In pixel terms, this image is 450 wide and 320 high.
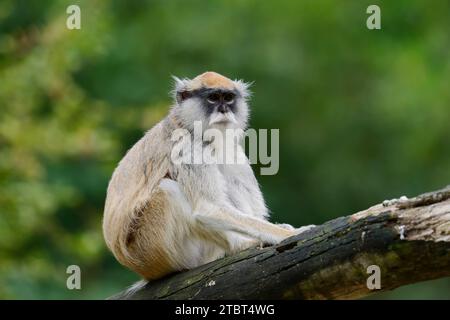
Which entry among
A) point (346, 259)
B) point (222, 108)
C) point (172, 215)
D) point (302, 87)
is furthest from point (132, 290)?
point (302, 87)

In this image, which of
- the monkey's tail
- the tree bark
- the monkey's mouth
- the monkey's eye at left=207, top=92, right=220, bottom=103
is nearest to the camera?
the tree bark

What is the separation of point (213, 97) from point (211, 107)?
108mm

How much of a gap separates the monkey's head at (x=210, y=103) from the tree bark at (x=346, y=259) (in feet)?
5.78

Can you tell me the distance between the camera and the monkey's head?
8.73 meters

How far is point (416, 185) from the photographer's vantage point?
21578mm

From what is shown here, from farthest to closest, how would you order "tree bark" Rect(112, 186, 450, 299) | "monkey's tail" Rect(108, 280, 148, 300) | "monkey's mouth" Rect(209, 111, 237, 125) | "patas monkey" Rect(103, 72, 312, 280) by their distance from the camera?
1. "monkey's mouth" Rect(209, 111, 237, 125)
2. "monkey's tail" Rect(108, 280, 148, 300)
3. "patas monkey" Rect(103, 72, 312, 280)
4. "tree bark" Rect(112, 186, 450, 299)

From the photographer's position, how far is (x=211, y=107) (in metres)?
8.80

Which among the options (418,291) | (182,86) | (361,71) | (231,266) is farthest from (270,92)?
(231,266)

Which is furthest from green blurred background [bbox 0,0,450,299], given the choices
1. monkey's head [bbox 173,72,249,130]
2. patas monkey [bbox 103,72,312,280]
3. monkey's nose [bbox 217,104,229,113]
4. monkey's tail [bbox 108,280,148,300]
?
monkey's tail [bbox 108,280,148,300]

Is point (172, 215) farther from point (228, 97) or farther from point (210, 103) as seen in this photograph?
point (228, 97)

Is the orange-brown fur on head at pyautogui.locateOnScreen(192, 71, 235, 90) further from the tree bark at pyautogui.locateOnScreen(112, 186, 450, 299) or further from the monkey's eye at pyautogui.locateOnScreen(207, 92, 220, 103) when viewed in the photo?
the tree bark at pyautogui.locateOnScreen(112, 186, 450, 299)

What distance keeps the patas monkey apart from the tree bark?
1.71 feet

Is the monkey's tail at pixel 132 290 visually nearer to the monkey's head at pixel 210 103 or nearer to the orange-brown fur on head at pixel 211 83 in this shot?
the monkey's head at pixel 210 103
